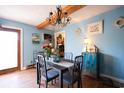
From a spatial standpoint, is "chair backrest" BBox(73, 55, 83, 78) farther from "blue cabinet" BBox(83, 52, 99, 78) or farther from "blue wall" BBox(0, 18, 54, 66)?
"blue wall" BBox(0, 18, 54, 66)

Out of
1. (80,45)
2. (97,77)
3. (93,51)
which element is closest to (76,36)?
(80,45)

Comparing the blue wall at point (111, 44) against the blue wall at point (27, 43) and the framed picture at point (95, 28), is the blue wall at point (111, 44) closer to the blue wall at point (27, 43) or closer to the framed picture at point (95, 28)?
the framed picture at point (95, 28)

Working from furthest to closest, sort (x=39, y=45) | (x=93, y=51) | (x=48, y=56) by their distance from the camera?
(x=39, y=45), (x=93, y=51), (x=48, y=56)

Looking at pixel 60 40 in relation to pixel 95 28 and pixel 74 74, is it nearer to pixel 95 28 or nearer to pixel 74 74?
pixel 95 28

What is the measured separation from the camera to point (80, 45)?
416 centimetres

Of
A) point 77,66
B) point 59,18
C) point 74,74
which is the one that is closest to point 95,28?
point 59,18

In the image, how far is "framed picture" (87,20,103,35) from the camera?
134 inches

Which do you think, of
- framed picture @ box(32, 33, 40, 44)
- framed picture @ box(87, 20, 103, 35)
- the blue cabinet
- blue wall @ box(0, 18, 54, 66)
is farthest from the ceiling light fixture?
framed picture @ box(32, 33, 40, 44)

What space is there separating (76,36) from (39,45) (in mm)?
1964

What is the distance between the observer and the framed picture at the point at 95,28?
11.2ft

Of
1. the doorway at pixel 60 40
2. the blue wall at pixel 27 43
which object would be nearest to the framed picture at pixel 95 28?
the doorway at pixel 60 40

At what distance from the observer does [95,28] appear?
357cm
